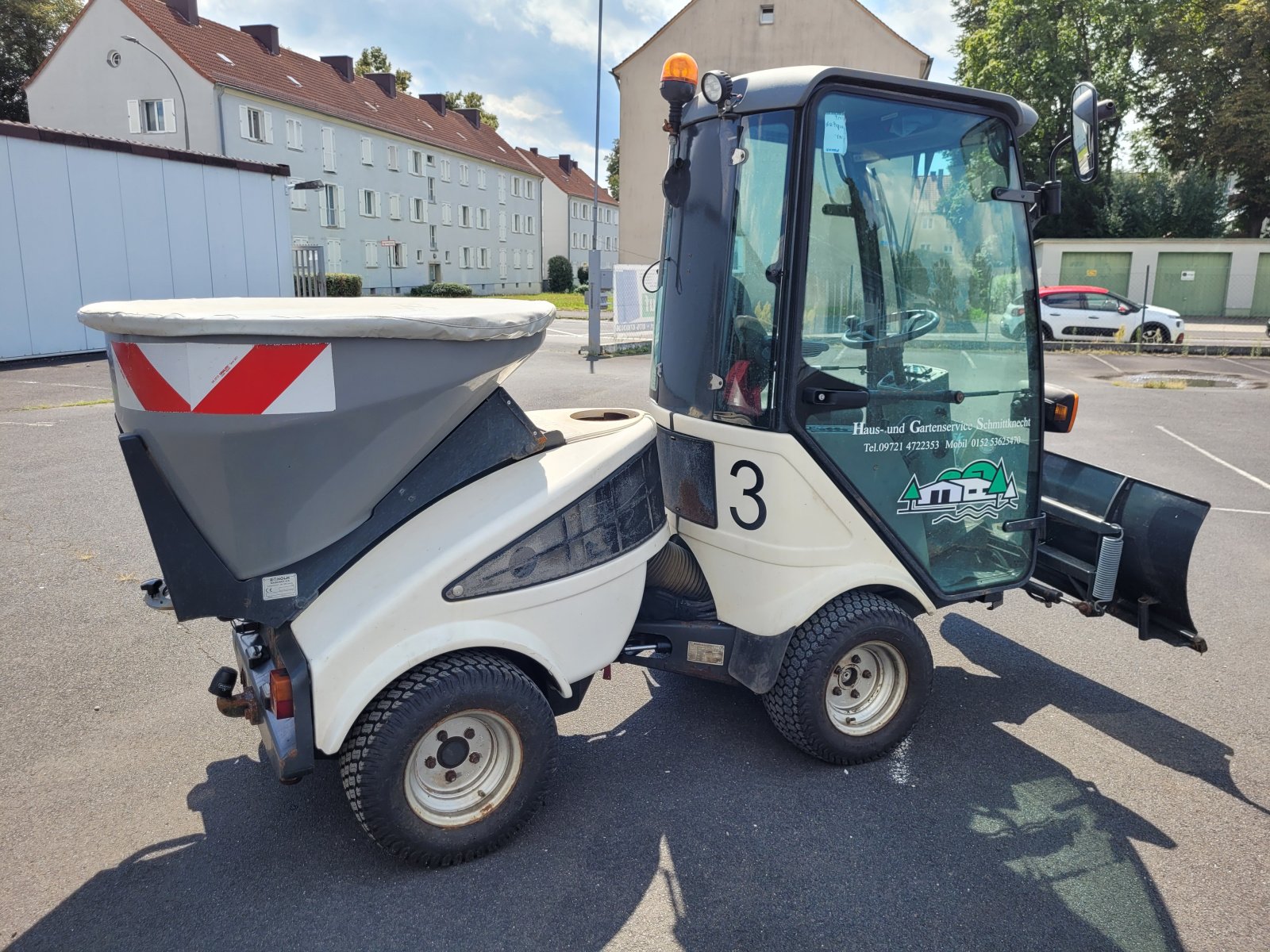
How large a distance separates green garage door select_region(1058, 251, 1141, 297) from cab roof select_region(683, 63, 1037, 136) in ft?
109

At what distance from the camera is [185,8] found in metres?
35.2

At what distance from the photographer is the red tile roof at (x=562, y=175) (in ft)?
218

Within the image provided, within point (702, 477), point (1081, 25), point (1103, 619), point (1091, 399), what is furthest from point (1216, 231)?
point (702, 477)

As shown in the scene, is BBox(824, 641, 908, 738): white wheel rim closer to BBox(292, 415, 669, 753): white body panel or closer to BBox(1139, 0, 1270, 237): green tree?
BBox(292, 415, 669, 753): white body panel

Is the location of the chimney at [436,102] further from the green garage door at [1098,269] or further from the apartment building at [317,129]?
the green garage door at [1098,269]

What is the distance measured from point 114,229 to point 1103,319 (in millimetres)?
23922

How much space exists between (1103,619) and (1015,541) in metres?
1.87

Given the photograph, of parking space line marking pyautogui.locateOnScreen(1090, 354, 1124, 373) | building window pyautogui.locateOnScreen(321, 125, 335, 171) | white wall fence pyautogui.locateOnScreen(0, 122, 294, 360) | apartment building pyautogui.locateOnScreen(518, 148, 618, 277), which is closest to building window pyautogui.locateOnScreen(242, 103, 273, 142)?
building window pyautogui.locateOnScreen(321, 125, 335, 171)

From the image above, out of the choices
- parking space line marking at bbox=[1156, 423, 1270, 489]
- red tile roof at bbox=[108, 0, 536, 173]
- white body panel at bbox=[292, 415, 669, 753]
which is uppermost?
red tile roof at bbox=[108, 0, 536, 173]

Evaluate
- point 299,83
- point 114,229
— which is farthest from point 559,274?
point 114,229

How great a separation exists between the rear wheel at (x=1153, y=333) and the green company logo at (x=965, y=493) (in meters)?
23.6

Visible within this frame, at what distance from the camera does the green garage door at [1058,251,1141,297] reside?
107ft

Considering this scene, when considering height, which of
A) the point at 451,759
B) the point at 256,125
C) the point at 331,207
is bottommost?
the point at 451,759

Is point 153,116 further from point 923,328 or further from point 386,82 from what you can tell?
point 923,328
